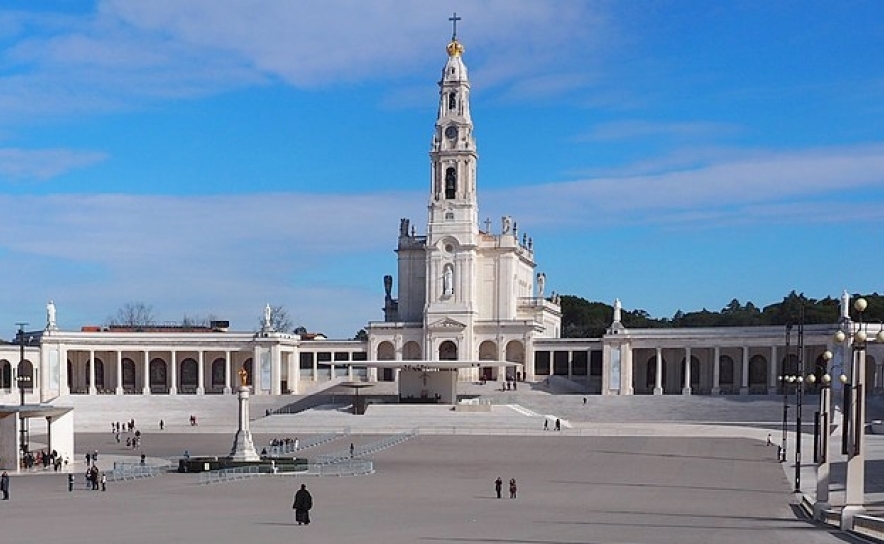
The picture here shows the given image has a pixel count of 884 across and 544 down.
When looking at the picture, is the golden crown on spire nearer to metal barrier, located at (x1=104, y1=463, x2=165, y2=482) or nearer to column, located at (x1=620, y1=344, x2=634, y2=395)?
column, located at (x1=620, y1=344, x2=634, y2=395)

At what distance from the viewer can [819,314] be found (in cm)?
10706

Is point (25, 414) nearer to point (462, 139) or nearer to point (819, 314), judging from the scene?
point (462, 139)

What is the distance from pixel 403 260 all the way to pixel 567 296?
125 feet

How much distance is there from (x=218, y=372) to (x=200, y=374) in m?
6.02

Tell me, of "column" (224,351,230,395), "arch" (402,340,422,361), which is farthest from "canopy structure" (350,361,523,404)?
"column" (224,351,230,395)

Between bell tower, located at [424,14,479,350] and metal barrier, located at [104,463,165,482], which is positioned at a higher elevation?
bell tower, located at [424,14,479,350]

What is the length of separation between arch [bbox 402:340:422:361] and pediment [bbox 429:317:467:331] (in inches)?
119

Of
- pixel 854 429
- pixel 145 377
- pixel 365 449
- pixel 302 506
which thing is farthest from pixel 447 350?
pixel 854 429

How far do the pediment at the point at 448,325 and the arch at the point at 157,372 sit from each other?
78.5ft

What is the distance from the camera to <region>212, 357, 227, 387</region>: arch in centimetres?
10306

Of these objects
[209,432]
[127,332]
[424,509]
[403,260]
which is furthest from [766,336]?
[424,509]

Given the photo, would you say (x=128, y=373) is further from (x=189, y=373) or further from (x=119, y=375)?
(x=119, y=375)

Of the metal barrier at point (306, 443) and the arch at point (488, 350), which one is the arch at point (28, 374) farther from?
the metal barrier at point (306, 443)

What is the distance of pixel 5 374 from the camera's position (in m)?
101
